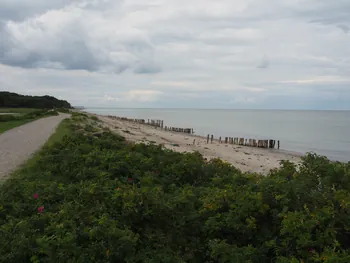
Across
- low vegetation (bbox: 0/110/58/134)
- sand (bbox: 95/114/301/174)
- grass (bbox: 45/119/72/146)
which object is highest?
grass (bbox: 45/119/72/146)

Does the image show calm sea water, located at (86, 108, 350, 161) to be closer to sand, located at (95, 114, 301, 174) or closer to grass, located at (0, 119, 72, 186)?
sand, located at (95, 114, 301, 174)

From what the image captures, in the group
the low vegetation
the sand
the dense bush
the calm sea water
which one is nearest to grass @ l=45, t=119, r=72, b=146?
the low vegetation

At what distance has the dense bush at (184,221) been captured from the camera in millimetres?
Result: 4281

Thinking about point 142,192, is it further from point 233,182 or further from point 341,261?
point 341,261

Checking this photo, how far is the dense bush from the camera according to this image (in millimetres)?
4281

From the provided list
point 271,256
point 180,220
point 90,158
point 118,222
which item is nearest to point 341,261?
point 271,256

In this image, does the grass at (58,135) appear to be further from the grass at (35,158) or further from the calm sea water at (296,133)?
the calm sea water at (296,133)

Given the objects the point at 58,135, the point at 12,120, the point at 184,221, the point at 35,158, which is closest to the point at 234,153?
the point at 58,135

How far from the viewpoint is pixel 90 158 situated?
8.25 meters

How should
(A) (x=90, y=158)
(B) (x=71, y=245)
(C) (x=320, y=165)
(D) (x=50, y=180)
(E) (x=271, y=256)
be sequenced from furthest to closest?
1. (A) (x=90, y=158)
2. (D) (x=50, y=180)
3. (C) (x=320, y=165)
4. (E) (x=271, y=256)
5. (B) (x=71, y=245)

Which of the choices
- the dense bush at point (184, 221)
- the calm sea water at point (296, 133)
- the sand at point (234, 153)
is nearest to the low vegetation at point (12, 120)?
the sand at point (234, 153)

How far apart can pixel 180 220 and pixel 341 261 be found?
230 centimetres

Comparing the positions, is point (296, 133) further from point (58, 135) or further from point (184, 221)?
point (184, 221)

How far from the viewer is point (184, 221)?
522 cm
